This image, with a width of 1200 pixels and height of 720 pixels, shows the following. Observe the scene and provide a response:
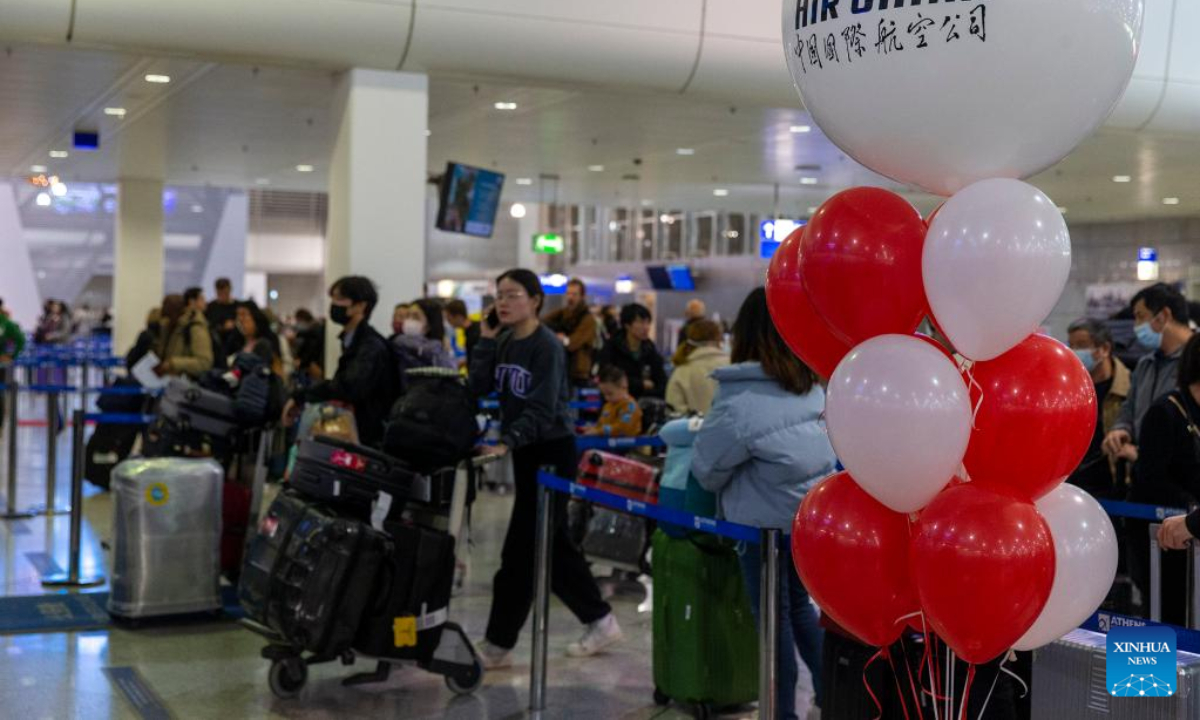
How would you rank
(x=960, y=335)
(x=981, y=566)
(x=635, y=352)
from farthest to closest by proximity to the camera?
(x=635, y=352) < (x=960, y=335) < (x=981, y=566)

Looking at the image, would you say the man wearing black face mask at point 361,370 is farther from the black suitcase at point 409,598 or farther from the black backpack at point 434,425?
the black suitcase at point 409,598

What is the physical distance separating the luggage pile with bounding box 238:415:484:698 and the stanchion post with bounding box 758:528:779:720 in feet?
5.64

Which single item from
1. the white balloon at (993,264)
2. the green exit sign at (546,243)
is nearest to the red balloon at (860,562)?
the white balloon at (993,264)

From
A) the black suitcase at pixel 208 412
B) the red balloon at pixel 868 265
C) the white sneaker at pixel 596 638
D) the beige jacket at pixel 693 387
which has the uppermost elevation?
the red balloon at pixel 868 265

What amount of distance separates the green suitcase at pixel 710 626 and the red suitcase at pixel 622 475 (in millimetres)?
1397

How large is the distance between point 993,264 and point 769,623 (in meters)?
1.48

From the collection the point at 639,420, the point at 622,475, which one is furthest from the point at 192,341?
the point at 622,475

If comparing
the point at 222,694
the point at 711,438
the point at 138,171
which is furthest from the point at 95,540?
the point at 138,171

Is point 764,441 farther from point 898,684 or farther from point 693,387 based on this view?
point 693,387

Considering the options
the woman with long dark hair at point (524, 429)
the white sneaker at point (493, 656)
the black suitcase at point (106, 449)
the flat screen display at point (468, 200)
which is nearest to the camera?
the woman with long dark hair at point (524, 429)

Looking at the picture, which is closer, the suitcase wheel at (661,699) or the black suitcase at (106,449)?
the suitcase wheel at (661,699)

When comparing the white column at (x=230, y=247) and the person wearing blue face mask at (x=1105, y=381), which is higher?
the white column at (x=230, y=247)

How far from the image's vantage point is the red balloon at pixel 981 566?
Answer: 2.50 m

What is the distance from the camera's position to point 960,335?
8.51ft
